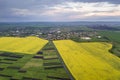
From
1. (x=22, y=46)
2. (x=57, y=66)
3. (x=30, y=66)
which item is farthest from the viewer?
(x=22, y=46)

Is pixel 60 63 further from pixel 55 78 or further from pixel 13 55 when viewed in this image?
pixel 13 55

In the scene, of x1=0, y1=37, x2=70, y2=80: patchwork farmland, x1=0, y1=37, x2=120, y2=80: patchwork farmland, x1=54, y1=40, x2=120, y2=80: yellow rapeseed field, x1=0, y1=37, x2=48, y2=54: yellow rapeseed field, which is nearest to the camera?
x1=54, y1=40, x2=120, y2=80: yellow rapeseed field

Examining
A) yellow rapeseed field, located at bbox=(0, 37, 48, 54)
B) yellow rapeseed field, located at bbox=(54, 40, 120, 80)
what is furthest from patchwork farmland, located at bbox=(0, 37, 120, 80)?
yellow rapeseed field, located at bbox=(0, 37, 48, 54)

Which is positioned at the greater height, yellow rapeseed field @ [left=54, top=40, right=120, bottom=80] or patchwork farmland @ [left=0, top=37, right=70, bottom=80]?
patchwork farmland @ [left=0, top=37, right=70, bottom=80]

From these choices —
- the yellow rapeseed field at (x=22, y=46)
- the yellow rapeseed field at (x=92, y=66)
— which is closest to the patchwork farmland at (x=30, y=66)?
the yellow rapeseed field at (x=92, y=66)

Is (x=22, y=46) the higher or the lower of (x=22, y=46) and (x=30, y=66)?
the higher

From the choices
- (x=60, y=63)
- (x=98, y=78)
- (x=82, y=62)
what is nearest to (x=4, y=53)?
(x=60, y=63)

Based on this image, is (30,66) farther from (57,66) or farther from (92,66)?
(92,66)

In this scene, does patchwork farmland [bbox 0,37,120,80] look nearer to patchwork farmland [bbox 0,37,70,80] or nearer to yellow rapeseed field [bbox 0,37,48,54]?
patchwork farmland [bbox 0,37,70,80]

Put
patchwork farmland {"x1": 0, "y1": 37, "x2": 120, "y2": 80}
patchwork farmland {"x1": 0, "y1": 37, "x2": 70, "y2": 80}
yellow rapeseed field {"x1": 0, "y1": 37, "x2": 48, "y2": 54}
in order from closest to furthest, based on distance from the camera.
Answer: patchwork farmland {"x1": 0, "y1": 37, "x2": 120, "y2": 80}, patchwork farmland {"x1": 0, "y1": 37, "x2": 70, "y2": 80}, yellow rapeseed field {"x1": 0, "y1": 37, "x2": 48, "y2": 54}

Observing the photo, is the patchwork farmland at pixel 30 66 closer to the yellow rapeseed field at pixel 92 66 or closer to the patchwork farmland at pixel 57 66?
the patchwork farmland at pixel 57 66

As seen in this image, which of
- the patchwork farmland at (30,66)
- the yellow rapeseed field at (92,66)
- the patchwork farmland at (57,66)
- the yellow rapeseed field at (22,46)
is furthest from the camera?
the yellow rapeseed field at (22,46)

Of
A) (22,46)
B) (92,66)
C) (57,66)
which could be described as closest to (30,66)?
(57,66)
